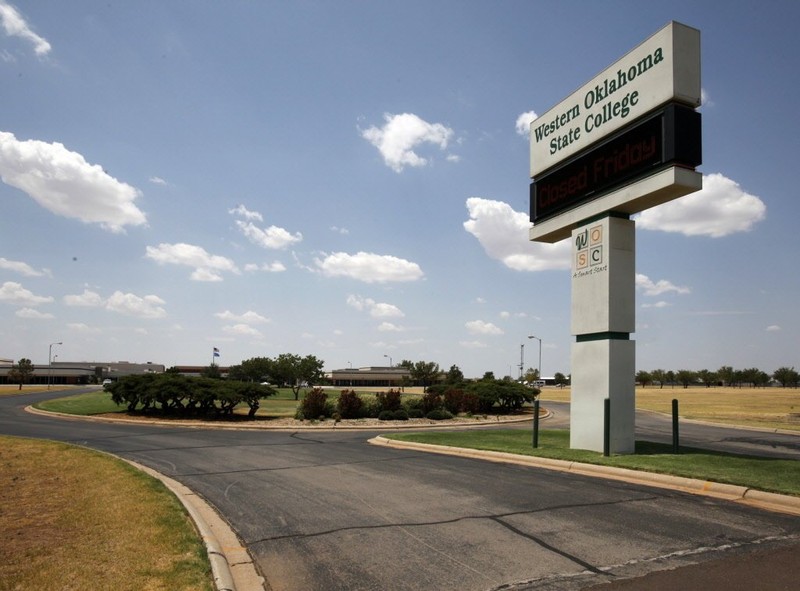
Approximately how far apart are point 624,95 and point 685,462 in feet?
28.7

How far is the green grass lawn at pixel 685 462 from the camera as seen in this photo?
9398 millimetres

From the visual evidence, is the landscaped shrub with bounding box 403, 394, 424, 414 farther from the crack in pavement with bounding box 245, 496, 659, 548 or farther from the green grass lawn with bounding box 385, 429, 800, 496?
the crack in pavement with bounding box 245, 496, 659, 548

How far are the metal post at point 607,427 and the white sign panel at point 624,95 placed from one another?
22.6 ft

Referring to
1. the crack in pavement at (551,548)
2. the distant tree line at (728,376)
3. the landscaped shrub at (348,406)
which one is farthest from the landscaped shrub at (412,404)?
the distant tree line at (728,376)

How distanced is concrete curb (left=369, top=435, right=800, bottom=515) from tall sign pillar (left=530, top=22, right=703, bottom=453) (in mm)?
1829

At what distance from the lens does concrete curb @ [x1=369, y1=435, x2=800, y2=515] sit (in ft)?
27.0

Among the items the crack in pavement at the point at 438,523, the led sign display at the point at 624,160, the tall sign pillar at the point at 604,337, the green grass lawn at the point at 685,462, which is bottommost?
the crack in pavement at the point at 438,523

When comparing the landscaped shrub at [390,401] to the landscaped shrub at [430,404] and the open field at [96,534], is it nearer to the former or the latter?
the landscaped shrub at [430,404]

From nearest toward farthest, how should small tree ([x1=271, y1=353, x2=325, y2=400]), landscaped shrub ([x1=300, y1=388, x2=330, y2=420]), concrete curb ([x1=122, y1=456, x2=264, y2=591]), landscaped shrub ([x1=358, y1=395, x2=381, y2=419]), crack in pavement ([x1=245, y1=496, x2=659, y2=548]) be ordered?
concrete curb ([x1=122, y1=456, x2=264, y2=591]) < crack in pavement ([x1=245, y1=496, x2=659, y2=548]) < landscaped shrub ([x1=300, y1=388, x2=330, y2=420]) < landscaped shrub ([x1=358, y1=395, x2=381, y2=419]) < small tree ([x1=271, y1=353, x2=325, y2=400])

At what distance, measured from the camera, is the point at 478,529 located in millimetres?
7031

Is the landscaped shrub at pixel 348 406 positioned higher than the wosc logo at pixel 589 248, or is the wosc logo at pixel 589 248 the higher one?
the wosc logo at pixel 589 248

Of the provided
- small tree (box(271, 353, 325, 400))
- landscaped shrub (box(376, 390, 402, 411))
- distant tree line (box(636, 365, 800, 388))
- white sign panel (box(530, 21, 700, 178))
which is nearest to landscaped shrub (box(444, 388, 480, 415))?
→ landscaped shrub (box(376, 390, 402, 411))

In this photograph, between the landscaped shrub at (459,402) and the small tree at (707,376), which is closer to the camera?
the landscaped shrub at (459,402)

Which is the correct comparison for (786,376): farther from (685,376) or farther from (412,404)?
(412,404)
